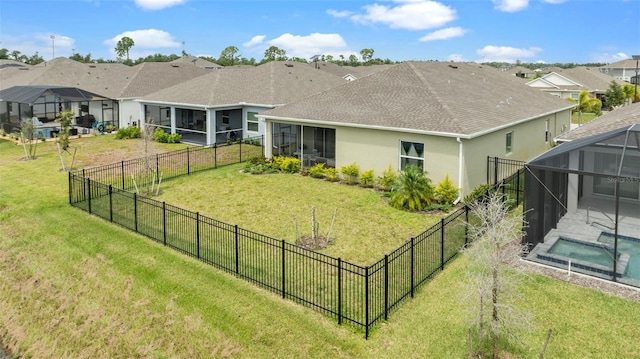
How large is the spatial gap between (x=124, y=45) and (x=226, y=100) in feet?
393

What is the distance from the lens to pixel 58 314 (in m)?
12.4

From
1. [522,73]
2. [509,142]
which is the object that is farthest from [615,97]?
[509,142]

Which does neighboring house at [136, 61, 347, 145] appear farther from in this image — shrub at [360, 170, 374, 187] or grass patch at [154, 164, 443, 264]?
shrub at [360, 170, 374, 187]

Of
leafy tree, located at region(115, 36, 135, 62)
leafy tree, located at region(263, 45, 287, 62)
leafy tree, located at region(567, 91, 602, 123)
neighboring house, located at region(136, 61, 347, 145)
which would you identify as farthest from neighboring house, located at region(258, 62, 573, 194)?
leafy tree, located at region(115, 36, 135, 62)

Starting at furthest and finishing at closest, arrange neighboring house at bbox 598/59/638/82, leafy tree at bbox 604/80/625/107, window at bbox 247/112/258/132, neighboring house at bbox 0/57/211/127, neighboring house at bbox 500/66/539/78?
neighboring house at bbox 598/59/638/82, neighboring house at bbox 500/66/539/78, leafy tree at bbox 604/80/625/107, neighboring house at bbox 0/57/211/127, window at bbox 247/112/258/132

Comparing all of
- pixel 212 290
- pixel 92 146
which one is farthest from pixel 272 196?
pixel 92 146

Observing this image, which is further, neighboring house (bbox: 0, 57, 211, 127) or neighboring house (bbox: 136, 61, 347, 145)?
neighboring house (bbox: 0, 57, 211, 127)

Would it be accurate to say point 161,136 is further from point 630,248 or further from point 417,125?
point 630,248

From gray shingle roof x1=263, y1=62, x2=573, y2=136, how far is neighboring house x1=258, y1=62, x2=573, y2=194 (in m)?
0.04

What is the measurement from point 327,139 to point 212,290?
12.8 m

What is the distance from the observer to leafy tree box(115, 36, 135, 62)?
135 meters

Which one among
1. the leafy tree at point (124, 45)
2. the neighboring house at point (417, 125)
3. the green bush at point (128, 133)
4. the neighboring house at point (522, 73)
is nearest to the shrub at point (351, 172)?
the neighboring house at point (417, 125)

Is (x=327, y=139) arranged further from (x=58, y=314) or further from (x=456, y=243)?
(x=58, y=314)

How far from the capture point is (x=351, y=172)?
70.2 feet
